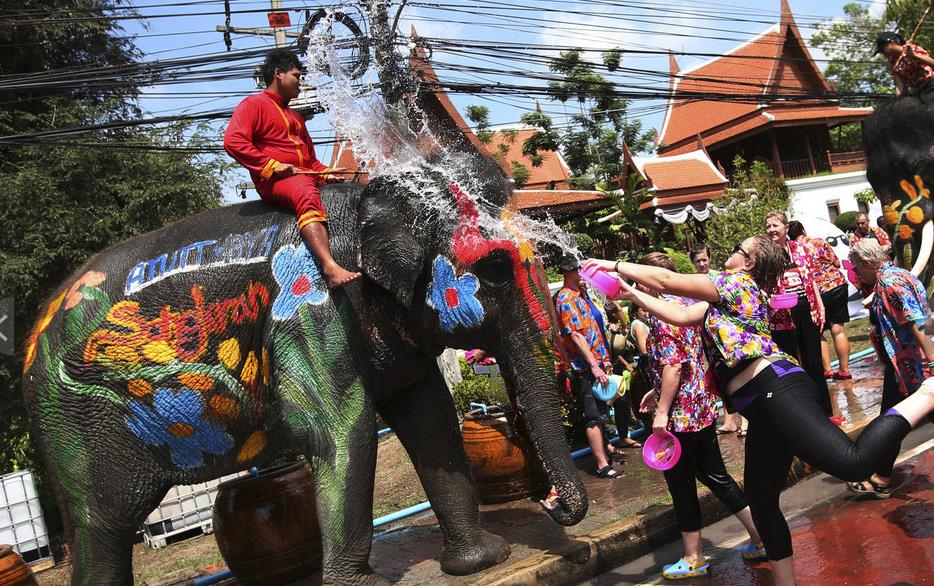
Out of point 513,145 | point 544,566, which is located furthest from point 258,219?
point 513,145

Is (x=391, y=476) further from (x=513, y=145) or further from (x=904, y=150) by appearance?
(x=513, y=145)

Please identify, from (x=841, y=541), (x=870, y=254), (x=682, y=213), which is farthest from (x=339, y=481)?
(x=682, y=213)

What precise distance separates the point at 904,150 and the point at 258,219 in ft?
17.6

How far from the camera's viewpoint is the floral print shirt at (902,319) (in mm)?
4812

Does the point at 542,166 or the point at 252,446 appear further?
the point at 542,166

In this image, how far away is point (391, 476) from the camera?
8.44 metres

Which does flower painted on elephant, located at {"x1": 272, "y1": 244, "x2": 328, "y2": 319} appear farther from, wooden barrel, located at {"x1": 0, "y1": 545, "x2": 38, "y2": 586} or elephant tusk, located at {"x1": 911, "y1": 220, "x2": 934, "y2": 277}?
elephant tusk, located at {"x1": 911, "y1": 220, "x2": 934, "y2": 277}

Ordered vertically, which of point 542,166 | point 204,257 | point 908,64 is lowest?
point 204,257

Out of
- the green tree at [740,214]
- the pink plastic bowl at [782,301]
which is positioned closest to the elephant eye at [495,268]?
the pink plastic bowl at [782,301]

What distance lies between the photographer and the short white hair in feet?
17.3

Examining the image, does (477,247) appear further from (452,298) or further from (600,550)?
(600,550)

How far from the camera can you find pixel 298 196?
13.2 feet

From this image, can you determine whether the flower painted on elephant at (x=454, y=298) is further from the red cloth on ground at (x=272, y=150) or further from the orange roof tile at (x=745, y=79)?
the orange roof tile at (x=745, y=79)

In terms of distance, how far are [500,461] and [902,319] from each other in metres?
2.90
